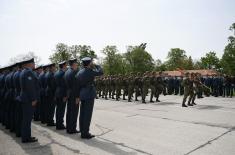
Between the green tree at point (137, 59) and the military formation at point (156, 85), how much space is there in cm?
6808

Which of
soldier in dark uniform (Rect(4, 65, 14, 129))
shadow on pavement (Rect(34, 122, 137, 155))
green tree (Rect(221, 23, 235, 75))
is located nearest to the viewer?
shadow on pavement (Rect(34, 122, 137, 155))

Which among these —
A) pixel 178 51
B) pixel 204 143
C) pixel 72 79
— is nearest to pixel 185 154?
pixel 204 143

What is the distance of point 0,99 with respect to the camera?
9227mm

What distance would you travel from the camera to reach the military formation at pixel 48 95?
6.55m

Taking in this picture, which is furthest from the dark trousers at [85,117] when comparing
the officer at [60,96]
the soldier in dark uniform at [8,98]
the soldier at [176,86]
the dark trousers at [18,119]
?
the soldier at [176,86]

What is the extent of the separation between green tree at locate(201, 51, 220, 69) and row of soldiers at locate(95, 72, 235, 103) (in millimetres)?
77617

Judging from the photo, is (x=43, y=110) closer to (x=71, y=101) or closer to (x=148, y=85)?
(x=71, y=101)

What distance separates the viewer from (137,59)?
94.8 meters

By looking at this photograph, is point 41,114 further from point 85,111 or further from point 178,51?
point 178,51

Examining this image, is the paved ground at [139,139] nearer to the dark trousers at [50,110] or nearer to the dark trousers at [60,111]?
the dark trousers at [60,111]

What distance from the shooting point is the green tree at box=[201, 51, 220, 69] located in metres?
97.7

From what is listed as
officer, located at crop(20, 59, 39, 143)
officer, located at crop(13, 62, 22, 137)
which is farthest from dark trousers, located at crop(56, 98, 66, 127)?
officer, located at crop(20, 59, 39, 143)

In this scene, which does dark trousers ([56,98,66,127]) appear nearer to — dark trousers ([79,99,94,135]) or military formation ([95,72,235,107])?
dark trousers ([79,99,94,135])

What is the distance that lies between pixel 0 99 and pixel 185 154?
21.5 ft
